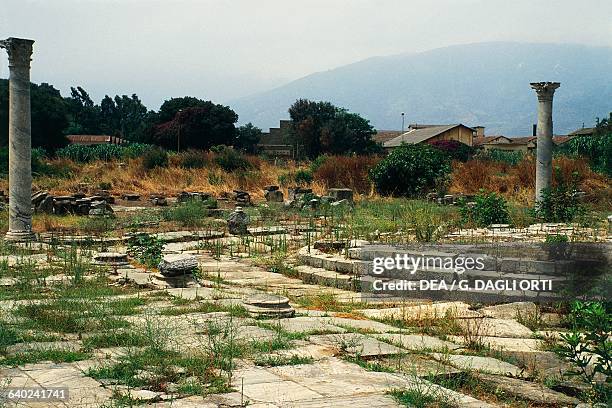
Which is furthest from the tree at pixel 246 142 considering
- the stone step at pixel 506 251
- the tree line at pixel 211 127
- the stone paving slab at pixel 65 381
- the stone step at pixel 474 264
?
the stone paving slab at pixel 65 381

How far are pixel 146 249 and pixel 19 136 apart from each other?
13.1 ft

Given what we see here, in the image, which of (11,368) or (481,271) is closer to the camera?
(11,368)

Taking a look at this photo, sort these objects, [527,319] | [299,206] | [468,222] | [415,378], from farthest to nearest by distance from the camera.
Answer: [299,206], [468,222], [527,319], [415,378]

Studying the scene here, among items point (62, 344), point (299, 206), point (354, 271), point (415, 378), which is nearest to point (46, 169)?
point (299, 206)

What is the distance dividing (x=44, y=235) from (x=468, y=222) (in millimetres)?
8749

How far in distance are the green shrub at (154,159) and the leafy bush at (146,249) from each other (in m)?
20.9

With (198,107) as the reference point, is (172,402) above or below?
below

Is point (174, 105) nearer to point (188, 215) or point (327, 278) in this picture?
point (188, 215)

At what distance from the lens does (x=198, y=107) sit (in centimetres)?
6056

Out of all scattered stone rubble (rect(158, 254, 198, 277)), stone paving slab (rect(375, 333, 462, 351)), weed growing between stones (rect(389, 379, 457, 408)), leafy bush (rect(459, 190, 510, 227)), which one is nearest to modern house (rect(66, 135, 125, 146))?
leafy bush (rect(459, 190, 510, 227))

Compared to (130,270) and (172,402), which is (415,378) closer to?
(172,402)

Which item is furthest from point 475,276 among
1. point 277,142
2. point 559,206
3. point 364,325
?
point 277,142

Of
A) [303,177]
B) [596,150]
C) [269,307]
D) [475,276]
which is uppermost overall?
[596,150]

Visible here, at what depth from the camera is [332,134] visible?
58.0 metres
